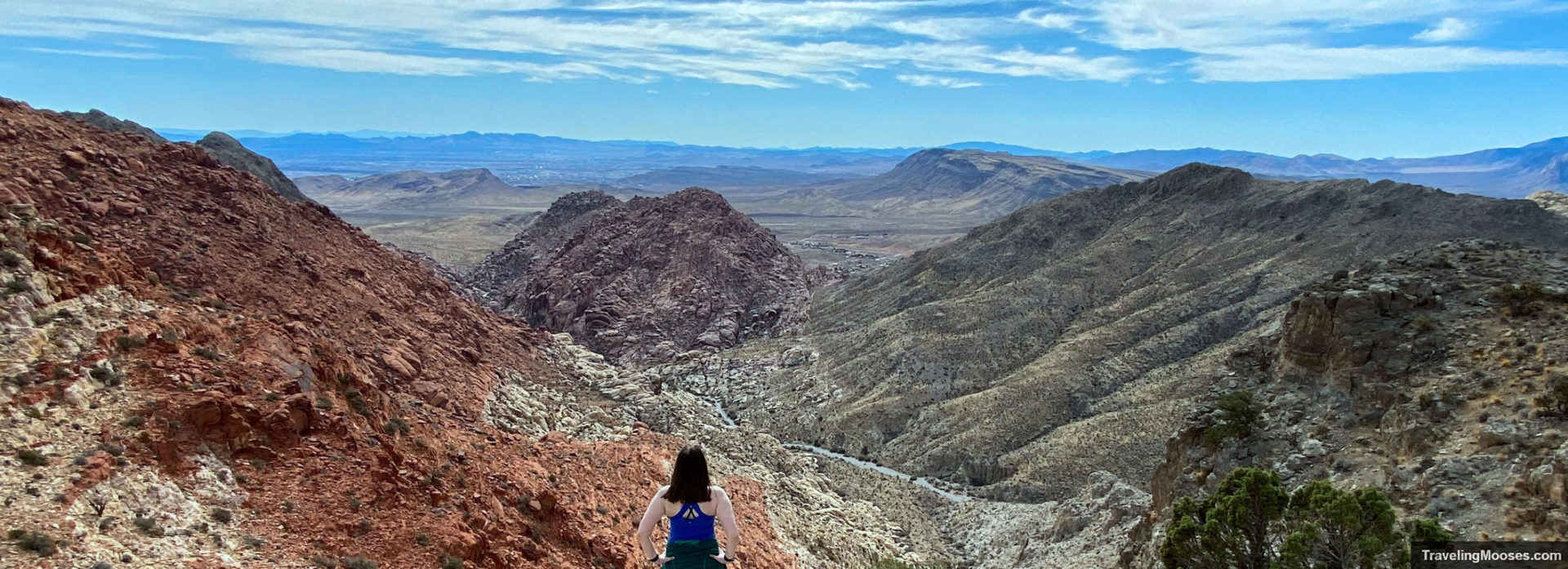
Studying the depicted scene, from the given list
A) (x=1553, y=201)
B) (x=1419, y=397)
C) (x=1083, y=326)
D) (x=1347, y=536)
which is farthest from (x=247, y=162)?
(x=1553, y=201)

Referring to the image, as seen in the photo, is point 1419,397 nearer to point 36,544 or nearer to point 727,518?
point 727,518

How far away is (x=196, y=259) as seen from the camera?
30156 mm

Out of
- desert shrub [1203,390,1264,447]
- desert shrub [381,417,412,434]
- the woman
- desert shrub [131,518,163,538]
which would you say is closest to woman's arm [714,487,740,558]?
the woman

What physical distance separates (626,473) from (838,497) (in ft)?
51.6

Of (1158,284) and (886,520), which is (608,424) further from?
(1158,284)

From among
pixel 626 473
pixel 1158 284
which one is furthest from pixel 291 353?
pixel 1158 284

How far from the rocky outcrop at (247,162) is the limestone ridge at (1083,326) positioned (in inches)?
2132

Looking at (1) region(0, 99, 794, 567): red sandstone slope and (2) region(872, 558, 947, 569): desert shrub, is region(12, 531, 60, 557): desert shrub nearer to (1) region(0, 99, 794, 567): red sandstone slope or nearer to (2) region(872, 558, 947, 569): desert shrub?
(1) region(0, 99, 794, 567): red sandstone slope

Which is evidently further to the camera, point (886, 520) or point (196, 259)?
point (886, 520)

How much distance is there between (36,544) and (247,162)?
3579 inches

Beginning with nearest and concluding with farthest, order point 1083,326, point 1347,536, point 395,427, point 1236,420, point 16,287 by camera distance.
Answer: point 1347,536
point 16,287
point 395,427
point 1236,420
point 1083,326

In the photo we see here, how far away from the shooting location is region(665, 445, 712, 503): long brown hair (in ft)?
30.0

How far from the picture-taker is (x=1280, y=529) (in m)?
14.7

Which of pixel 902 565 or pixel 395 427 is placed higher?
pixel 395 427
